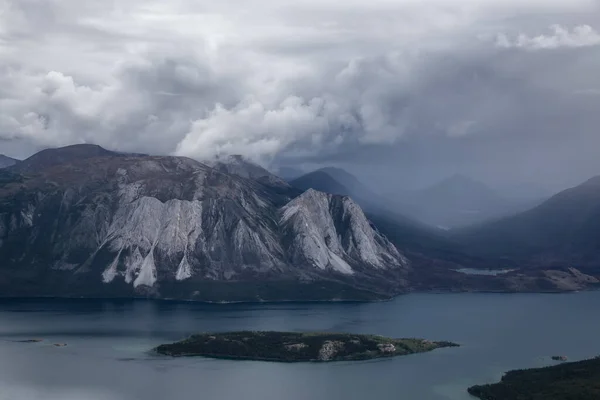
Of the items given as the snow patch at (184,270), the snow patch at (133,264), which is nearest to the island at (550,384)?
the snow patch at (184,270)

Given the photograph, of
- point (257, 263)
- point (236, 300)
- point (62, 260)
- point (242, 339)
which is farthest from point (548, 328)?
point (62, 260)

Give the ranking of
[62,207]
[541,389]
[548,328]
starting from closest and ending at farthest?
1. [541,389]
2. [548,328]
3. [62,207]

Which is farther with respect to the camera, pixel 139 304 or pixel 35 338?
pixel 139 304

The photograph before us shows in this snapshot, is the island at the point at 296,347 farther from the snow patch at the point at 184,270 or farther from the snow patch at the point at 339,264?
the snow patch at the point at 339,264

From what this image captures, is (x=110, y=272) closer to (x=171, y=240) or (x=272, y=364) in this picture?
(x=171, y=240)

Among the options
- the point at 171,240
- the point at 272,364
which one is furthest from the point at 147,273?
the point at 272,364

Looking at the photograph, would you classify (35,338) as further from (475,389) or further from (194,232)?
(194,232)

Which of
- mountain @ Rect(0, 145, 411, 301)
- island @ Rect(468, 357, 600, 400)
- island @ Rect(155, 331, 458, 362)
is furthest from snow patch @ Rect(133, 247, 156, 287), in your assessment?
island @ Rect(468, 357, 600, 400)
